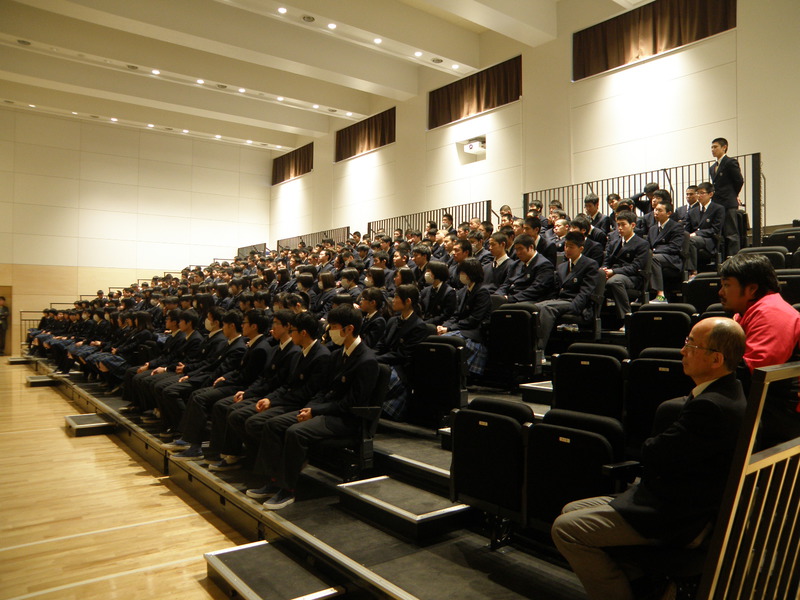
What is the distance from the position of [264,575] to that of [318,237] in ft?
42.6

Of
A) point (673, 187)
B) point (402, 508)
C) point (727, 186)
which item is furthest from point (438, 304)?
point (673, 187)

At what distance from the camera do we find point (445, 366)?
364 centimetres

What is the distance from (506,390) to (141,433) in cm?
317

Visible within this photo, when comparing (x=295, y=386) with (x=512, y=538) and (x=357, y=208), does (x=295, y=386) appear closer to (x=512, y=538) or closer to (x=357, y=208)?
(x=512, y=538)

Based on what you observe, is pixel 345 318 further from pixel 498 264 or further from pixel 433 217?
pixel 433 217

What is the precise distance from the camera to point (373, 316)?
447 centimetres

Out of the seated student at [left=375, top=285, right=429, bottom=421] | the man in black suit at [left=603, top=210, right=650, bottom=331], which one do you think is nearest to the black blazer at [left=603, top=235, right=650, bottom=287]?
the man in black suit at [left=603, top=210, right=650, bottom=331]

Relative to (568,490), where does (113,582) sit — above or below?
below

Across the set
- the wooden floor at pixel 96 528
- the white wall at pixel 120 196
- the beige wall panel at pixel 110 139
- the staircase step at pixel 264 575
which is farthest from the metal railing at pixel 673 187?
the beige wall panel at pixel 110 139

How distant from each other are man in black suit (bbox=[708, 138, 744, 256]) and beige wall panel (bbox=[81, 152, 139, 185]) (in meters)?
14.1

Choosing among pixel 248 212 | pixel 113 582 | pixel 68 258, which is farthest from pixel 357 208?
pixel 113 582

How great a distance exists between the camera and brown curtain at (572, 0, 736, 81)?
7352 mm

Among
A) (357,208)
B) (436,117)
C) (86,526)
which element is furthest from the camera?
(357,208)

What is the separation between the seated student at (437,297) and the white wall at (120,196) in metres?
12.7
